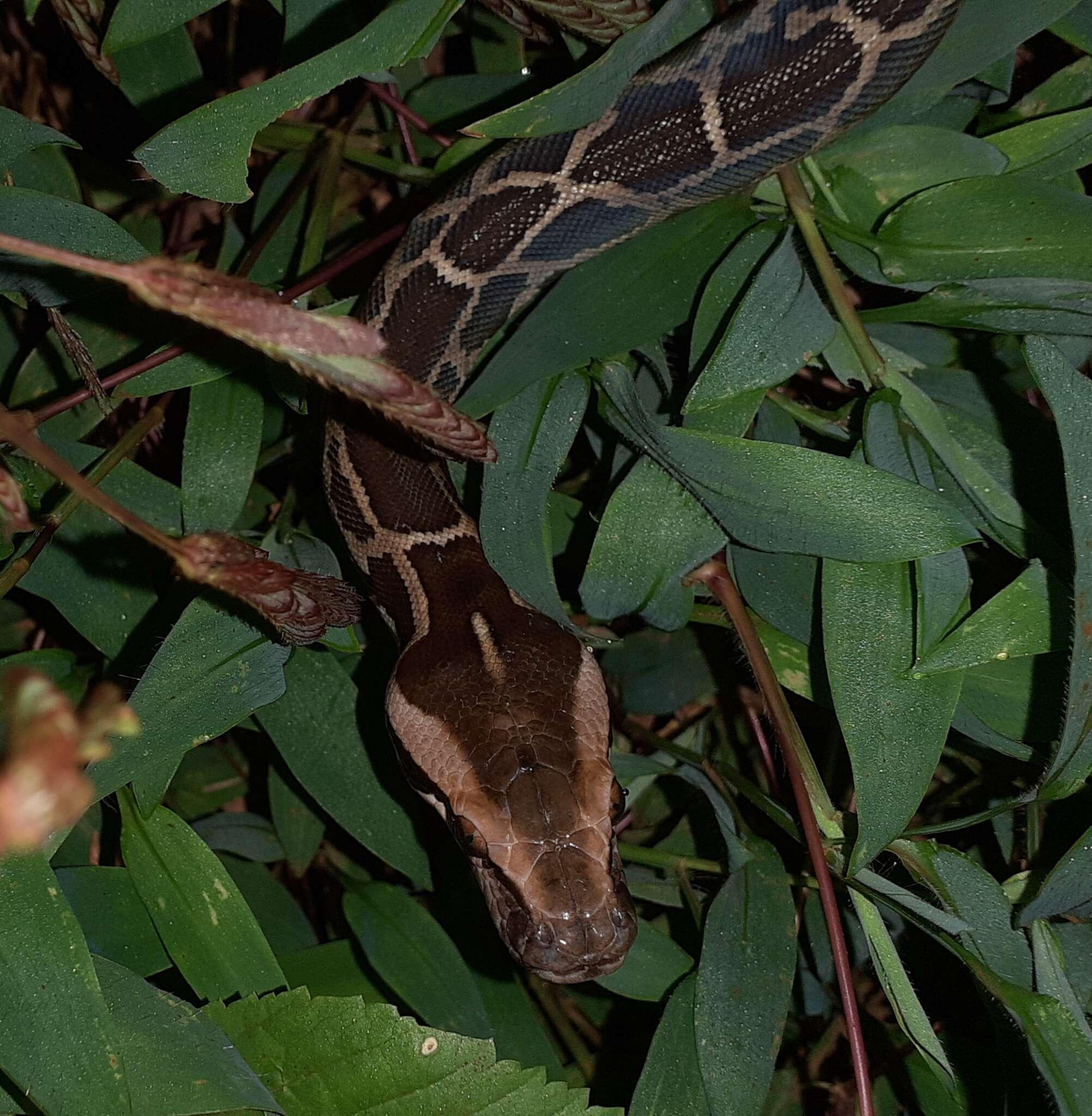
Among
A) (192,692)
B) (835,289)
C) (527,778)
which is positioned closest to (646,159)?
(835,289)

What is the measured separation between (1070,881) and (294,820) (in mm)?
1509

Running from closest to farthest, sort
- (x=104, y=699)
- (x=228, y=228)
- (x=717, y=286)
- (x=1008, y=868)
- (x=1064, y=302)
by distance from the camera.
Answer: (x=104, y=699) < (x=1064, y=302) < (x=717, y=286) < (x=1008, y=868) < (x=228, y=228)

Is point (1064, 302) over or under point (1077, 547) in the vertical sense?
over

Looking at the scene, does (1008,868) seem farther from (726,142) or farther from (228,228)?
(228,228)

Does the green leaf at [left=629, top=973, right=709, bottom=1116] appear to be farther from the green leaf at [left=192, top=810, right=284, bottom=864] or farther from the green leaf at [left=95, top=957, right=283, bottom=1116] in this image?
the green leaf at [left=192, top=810, right=284, bottom=864]

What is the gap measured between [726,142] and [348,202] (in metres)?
0.90

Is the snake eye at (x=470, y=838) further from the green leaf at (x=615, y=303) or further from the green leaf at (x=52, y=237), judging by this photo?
the green leaf at (x=52, y=237)

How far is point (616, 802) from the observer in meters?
1.86

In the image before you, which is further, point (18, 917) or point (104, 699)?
point (18, 917)

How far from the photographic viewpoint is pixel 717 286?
6.32ft

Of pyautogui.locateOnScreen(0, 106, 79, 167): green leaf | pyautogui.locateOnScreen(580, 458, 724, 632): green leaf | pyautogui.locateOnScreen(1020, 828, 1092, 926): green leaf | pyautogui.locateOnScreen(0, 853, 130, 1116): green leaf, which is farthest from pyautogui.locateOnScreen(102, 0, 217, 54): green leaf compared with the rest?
pyautogui.locateOnScreen(1020, 828, 1092, 926): green leaf

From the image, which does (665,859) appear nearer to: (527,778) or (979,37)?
(527,778)

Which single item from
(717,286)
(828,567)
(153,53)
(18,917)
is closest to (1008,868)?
(828,567)

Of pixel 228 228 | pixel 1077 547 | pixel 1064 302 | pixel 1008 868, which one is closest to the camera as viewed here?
pixel 1077 547
